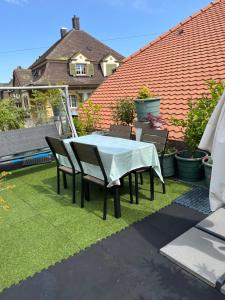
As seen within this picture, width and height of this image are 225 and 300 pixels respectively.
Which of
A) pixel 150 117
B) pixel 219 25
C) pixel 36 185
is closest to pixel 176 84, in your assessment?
pixel 150 117

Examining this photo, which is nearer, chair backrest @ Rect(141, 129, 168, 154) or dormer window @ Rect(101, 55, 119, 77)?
chair backrest @ Rect(141, 129, 168, 154)

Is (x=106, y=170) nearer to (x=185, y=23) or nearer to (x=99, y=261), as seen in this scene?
(x=99, y=261)

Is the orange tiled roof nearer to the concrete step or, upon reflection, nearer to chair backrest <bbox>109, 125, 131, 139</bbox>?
chair backrest <bbox>109, 125, 131, 139</bbox>

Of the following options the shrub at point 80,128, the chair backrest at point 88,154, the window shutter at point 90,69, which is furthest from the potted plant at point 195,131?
the window shutter at point 90,69

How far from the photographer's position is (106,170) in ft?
12.0

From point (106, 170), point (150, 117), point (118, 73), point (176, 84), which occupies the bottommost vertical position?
point (106, 170)

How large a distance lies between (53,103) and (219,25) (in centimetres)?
691

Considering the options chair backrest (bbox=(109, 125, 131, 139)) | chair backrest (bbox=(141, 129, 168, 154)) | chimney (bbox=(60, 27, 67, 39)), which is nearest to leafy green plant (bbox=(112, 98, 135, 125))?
A: chair backrest (bbox=(109, 125, 131, 139))

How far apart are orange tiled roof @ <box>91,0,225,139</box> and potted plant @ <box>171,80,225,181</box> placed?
2.21ft

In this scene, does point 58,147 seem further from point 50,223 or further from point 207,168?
point 207,168

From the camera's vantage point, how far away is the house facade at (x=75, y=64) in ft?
69.7

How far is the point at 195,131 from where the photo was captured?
14.6 ft

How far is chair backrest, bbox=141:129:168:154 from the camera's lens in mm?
4430

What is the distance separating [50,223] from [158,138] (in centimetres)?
233
